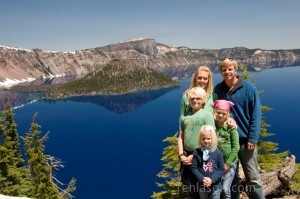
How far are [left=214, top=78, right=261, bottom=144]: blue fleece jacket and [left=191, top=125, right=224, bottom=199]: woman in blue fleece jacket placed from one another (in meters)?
1.18

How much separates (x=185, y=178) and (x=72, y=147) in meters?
128

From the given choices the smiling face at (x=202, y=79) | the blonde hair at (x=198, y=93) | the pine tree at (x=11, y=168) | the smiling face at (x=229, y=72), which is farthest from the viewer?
the pine tree at (x=11, y=168)

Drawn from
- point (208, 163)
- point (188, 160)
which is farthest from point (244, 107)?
point (188, 160)

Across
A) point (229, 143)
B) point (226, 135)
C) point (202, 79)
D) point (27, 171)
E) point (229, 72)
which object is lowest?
point (27, 171)

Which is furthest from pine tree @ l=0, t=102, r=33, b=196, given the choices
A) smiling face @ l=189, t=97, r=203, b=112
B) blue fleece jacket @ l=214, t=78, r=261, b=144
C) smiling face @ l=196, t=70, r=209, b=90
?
blue fleece jacket @ l=214, t=78, r=261, b=144

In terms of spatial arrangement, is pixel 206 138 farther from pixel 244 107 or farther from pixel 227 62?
pixel 227 62

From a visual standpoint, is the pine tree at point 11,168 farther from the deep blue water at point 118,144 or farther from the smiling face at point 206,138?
the deep blue water at point 118,144

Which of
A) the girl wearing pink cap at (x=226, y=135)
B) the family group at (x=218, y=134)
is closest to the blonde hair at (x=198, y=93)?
the family group at (x=218, y=134)

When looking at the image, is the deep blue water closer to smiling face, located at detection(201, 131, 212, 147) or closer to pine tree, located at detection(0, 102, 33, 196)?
pine tree, located at detection(0, 102, 33, 196)

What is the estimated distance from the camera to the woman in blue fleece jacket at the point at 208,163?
8609 millimetres

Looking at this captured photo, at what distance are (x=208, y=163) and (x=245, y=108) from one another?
1.98 m

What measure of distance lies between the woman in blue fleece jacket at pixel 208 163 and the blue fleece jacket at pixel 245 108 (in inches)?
46.6

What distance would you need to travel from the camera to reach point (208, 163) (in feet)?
28.7

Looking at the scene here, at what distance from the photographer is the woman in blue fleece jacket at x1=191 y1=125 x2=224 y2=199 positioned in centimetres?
861
